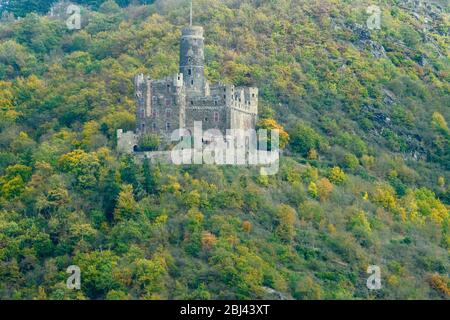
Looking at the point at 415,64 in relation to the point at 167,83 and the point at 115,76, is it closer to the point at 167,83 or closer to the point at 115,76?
the point at 115,76

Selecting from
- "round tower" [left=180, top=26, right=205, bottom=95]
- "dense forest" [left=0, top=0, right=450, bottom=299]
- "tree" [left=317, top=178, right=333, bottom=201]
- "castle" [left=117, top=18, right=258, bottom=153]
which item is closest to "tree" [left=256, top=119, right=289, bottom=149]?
"dense forest" [left=0, top=0, right=450, bottom=299]

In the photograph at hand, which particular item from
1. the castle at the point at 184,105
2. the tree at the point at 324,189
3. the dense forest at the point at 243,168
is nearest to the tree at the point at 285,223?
the dense forest at the point at 243,168

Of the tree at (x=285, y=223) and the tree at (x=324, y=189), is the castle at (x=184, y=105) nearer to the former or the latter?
the tree at (x=285, y=223)

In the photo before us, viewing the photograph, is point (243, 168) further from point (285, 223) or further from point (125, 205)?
→ point (125, 205)

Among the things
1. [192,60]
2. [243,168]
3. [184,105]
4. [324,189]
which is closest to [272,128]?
[324,189]

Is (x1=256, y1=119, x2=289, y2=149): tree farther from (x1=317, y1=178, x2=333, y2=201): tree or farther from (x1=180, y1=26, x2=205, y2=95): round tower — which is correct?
(x1=180, y1=26, x2=205, y2=95): round tower
